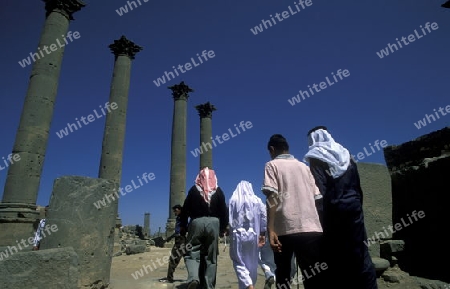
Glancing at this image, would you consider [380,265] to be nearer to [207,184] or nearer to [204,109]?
[207,184]

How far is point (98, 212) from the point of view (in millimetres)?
4227

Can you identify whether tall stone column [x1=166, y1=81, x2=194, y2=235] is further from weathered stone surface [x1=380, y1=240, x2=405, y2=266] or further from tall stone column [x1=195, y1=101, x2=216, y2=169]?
weathered stone surface [x1=380, y1=240, x2=405, y2=266]

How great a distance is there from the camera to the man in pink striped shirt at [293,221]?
Answer: 2.67m

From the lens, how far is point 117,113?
45.8ft

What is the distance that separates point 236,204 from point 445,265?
3.16 metres

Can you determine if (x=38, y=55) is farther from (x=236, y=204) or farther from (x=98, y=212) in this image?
(x=236, y=204)

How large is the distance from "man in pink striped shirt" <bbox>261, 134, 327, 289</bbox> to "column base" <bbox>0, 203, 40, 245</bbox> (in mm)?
8858

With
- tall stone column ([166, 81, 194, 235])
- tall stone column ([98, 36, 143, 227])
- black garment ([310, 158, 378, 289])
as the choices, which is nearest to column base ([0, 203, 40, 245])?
tall stone column ([98, 36, 143, 227])

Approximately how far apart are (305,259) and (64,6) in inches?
512

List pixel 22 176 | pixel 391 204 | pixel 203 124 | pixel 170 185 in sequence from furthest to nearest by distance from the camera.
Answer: pixel 203 124 → pixel 170 185 → pixel 22 176 → pixel 391 204

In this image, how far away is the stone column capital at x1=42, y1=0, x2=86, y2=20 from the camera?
11148 mm

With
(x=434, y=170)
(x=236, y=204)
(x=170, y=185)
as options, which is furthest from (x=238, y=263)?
(x=170, y=185)

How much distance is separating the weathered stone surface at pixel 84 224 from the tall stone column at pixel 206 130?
52.0 ft

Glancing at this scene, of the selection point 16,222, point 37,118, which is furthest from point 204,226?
point 37,118
